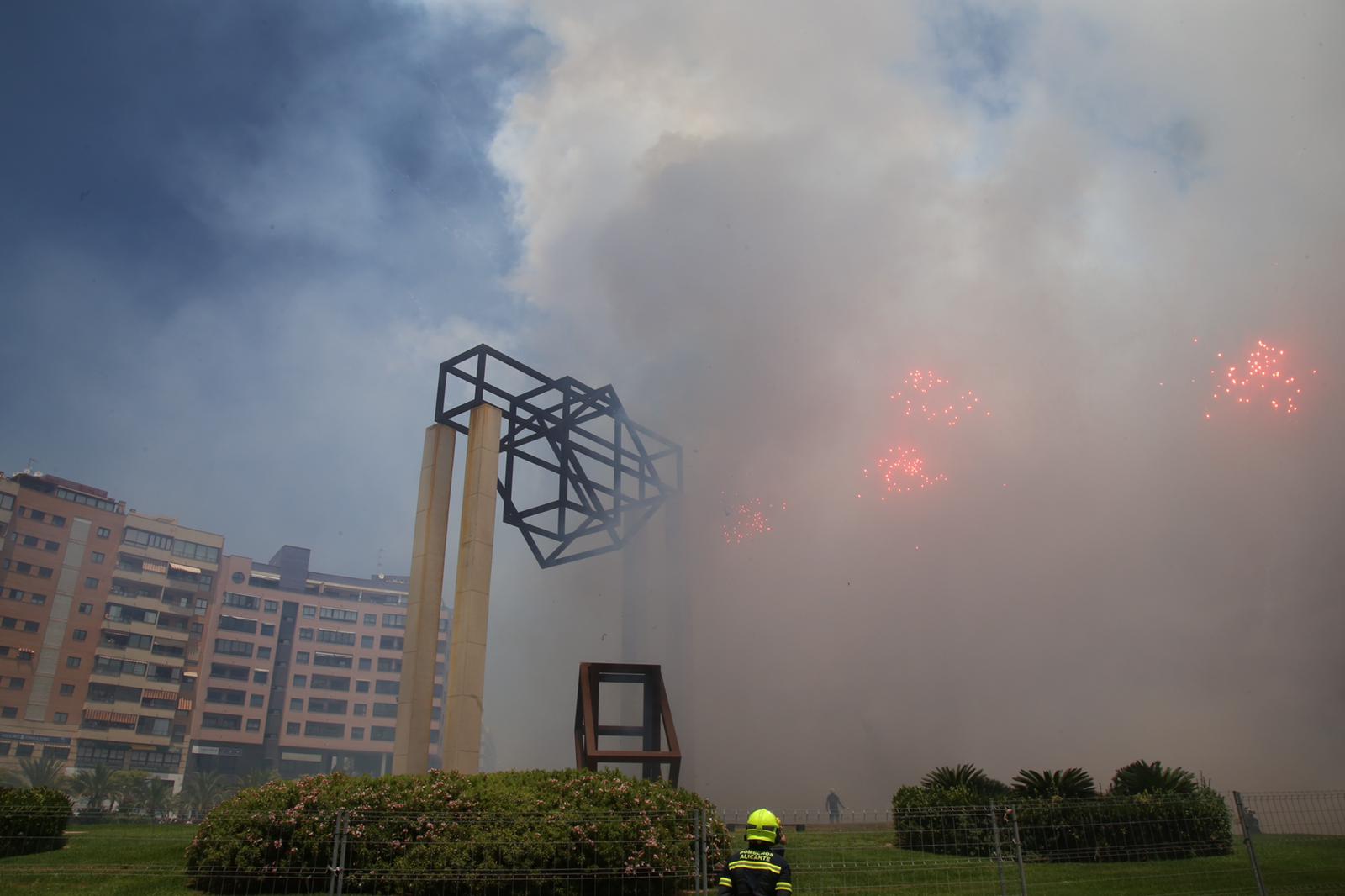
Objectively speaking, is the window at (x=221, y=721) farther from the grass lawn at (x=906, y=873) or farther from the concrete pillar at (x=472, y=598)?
the grass lawn at (x=906, y=873)

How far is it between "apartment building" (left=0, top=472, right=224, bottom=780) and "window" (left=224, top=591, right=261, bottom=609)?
126 inches

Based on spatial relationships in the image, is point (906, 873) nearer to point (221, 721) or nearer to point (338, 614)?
point (221, 721)

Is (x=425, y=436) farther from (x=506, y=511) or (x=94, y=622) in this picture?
(x=94, y=622)

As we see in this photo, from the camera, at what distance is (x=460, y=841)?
1194 cm

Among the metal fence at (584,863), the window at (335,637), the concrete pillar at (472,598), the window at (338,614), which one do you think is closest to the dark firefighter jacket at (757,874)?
the metal fence at (584,863)

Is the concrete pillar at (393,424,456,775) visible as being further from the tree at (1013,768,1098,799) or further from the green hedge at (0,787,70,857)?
the tree at (1013,768,1098,799)

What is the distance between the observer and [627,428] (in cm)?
3072

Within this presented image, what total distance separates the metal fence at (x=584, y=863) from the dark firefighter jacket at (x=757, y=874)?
256cm

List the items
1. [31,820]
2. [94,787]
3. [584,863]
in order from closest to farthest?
[584,863] < [31,820] < [94,787]

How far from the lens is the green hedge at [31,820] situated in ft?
49.0

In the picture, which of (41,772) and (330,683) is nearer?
(41,772)

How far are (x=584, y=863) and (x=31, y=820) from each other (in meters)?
11.1

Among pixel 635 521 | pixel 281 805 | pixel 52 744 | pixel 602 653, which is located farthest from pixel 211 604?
pixel 281 805

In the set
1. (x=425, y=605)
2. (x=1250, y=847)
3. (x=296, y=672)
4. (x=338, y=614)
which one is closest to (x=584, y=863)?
(x=1250, y=847)
